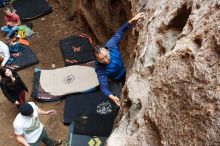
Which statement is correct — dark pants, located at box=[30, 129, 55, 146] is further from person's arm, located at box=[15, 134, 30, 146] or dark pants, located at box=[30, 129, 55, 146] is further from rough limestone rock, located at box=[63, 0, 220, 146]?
rough limestone rock, located at box=[63, 0, 220, 146]

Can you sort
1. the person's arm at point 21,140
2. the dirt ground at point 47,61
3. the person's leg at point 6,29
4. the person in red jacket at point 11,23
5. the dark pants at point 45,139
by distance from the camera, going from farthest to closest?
1. the person's leg at point 6,29
2. the person in red jacket at point 11,23
3. the dirt ground at point 47,61
4. the dark pants at point 45,139
5. the person's arm at point 21,140

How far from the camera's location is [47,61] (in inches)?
328

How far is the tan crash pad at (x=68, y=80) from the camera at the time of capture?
723 centimetres

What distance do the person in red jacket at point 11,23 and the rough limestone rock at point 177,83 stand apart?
5.04 meters

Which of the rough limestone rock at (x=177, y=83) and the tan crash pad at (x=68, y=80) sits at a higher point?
the rough limestone rock at (x=177, y=83)

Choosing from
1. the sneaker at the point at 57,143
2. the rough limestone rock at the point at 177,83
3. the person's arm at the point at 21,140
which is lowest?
the sneaker at the point at 57,143

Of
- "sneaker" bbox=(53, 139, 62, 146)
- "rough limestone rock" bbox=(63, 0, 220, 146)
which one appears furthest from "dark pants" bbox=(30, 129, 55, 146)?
"rough limestone rock" bbox=(63, 0, 220, 146)

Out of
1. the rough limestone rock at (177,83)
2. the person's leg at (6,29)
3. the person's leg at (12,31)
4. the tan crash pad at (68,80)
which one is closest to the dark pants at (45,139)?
the tan crash pad at (68,80)

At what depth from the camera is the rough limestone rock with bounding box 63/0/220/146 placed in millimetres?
2789

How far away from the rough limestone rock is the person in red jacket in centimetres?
504

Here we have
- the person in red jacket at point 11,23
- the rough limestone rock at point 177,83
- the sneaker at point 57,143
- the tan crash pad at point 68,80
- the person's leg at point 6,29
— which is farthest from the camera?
the person's leg at point 6,29

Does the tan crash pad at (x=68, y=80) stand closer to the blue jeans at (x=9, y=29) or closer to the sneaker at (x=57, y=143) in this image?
the sneaker at (x=57, y=143)

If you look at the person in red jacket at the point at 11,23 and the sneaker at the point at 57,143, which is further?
the person in red jacket at the point at 11,23

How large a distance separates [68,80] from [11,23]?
2.33 meters
